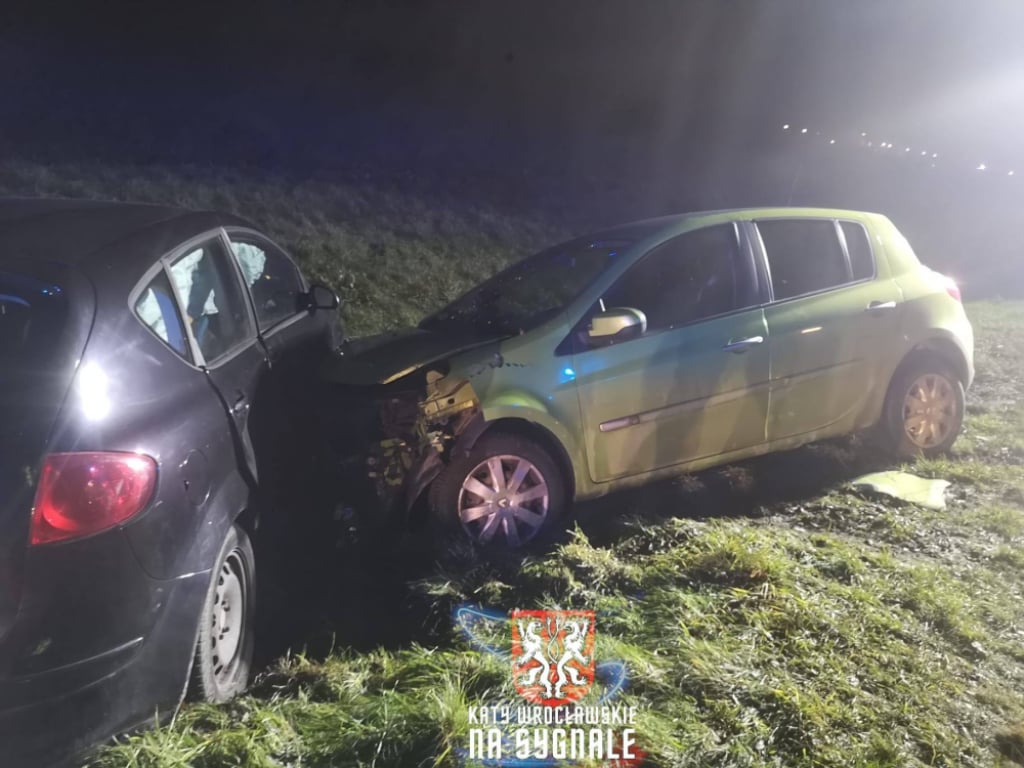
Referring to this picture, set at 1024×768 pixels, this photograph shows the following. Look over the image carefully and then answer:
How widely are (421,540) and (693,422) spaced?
1.56 m

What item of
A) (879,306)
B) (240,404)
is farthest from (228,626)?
(879,306)

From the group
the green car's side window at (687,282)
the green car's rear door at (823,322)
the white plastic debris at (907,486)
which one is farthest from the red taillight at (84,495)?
the white plastic debris at (907,486)

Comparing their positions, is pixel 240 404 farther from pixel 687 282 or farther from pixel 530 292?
pixel 687 282

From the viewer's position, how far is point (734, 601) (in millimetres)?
3566

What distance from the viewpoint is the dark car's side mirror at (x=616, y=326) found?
4.29 meters

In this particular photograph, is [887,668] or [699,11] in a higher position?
[699,11]

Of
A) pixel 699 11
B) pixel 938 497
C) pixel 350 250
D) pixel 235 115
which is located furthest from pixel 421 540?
pixel 699 11

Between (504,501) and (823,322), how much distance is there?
2.22 m

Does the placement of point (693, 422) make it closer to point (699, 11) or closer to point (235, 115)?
point (235, 115)

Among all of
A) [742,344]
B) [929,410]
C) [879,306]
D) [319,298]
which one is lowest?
[929,410]

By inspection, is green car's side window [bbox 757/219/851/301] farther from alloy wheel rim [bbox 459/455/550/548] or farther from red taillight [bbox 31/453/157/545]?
red taillight [bbox 31/453/157/545]

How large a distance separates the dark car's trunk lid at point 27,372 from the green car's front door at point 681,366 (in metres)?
2.34

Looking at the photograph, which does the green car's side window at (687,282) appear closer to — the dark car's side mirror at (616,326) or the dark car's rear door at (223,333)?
the dark car's side mirror at (616,326)

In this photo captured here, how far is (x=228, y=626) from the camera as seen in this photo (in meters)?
3.13
